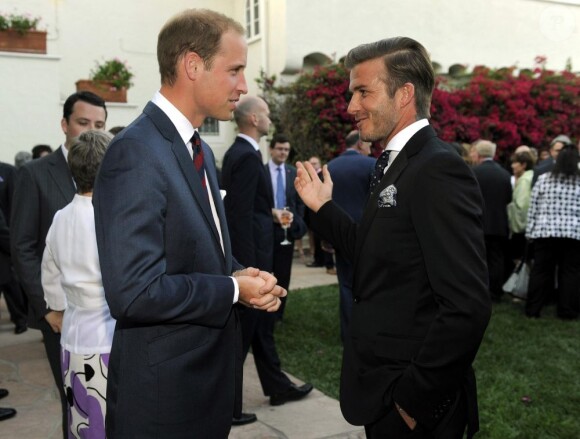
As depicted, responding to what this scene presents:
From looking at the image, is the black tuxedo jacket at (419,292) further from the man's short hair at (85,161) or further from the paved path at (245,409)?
the paved path at (245,409)

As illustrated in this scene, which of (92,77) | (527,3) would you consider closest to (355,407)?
(92,77)

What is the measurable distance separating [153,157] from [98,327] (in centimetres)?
116

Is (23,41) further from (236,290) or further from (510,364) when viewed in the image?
(236,290)

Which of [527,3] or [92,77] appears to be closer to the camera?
[92,77]

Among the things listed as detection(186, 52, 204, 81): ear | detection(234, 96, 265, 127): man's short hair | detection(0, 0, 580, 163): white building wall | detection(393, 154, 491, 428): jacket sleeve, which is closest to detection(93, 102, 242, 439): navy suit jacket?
detection(186, 52, 204, 81): ear

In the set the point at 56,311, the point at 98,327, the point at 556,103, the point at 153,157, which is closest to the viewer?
the point at 153,157

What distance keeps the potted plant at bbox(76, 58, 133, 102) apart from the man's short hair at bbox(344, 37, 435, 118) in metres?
11.5

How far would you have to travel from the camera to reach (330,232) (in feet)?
8.85

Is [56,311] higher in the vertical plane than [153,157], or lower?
lower

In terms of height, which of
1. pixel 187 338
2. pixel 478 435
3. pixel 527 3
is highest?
pixel 527 3

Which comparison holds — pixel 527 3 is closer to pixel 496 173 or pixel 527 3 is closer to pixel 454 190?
pixel 496 173

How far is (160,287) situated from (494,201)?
729cm

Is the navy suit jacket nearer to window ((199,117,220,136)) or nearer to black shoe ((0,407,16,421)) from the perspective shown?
black shoe ((0,407,16,421))

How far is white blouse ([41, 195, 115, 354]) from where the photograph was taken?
2633mm
